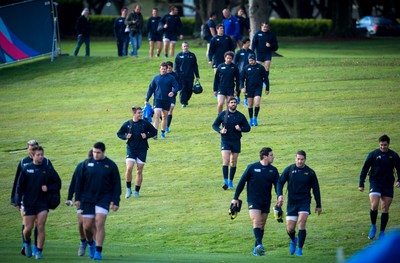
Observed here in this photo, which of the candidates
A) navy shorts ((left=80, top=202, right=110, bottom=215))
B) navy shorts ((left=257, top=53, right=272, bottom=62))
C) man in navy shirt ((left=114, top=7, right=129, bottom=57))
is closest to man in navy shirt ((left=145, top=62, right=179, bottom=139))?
navy shorts ((left=257, top=53, right=272, bottom=62))

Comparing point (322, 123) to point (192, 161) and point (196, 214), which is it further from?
point (196, 214)

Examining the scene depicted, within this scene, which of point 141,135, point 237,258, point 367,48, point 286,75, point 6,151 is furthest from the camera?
point 367,48

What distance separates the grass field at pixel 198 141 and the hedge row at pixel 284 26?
17766 millimetres

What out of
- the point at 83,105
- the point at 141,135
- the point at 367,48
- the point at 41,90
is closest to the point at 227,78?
the point at 141,135

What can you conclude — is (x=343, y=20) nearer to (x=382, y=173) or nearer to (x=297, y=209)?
(x=382, y=173)

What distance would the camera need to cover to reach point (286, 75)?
117 ft

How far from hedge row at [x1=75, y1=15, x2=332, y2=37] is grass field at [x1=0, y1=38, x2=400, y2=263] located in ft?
58.3

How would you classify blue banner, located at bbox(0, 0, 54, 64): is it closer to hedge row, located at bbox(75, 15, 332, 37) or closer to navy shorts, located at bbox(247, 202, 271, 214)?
navy shorts, located at bbox(247, 202, 271, 214)

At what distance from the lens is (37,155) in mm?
14891

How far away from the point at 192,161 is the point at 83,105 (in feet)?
31.1

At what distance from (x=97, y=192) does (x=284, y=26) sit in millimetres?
50919

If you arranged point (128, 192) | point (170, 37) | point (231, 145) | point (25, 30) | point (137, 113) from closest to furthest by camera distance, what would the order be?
1. point (137, 113)
2. point (231, 145)
3. point (128, 192)
4. point (25, 30)
5. point (170, 37)

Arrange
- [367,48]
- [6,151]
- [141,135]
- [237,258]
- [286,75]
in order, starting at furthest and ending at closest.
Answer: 1. [367,48]
2. [286,75]
3. [6,151]
4. [141,135]
5. [237,258]

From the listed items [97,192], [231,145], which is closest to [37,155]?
[97,192]
